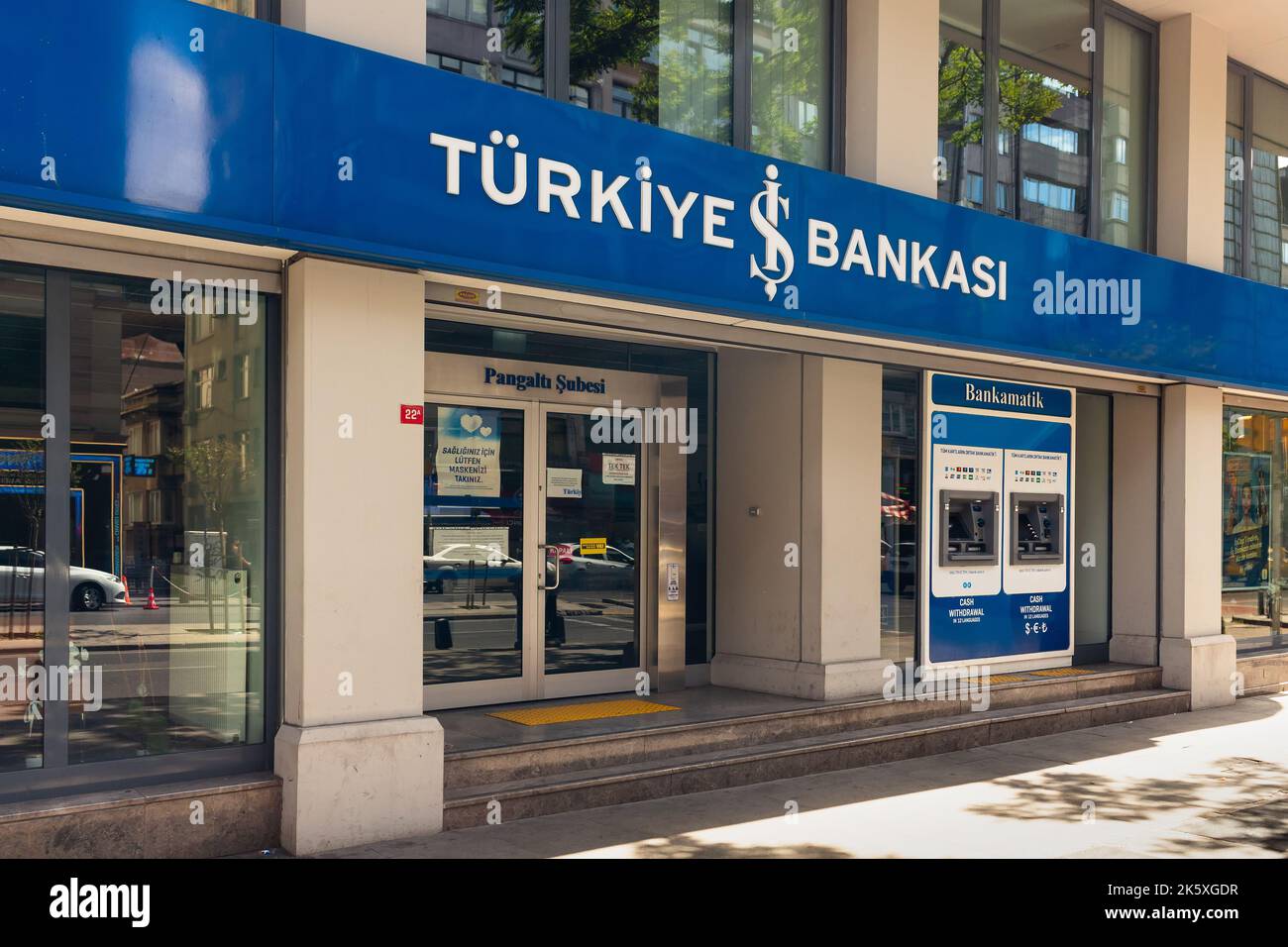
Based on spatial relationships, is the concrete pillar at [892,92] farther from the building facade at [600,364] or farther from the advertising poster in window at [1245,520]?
the advertising poster in window at [1245,520]

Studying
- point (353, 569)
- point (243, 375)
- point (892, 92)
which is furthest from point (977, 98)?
point (353, 569)

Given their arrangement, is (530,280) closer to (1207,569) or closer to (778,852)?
(778,852)

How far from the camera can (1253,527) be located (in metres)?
12.3

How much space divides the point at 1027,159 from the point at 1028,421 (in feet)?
7.42

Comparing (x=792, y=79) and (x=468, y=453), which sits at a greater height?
(x=792, y=79)

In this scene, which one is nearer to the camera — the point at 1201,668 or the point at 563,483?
the point at 563,483

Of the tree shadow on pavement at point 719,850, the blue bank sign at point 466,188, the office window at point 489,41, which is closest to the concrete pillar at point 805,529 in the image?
the blue bank sign at point 466,188

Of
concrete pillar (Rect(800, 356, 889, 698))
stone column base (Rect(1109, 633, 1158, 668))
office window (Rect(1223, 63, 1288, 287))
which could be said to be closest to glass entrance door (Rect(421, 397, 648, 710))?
concrete pillar (Rect(800, 356, 889, 698))

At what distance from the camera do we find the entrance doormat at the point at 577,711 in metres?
7.58

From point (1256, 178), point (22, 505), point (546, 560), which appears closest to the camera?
point (22, 505)

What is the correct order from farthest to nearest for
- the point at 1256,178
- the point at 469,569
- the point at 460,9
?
the point at 1256,178
the point at 469,569
the point at 460,9

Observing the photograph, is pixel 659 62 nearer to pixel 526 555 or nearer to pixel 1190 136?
pixel 526 555

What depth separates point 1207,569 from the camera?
36.4ft

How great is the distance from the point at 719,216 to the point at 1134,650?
6623mm
